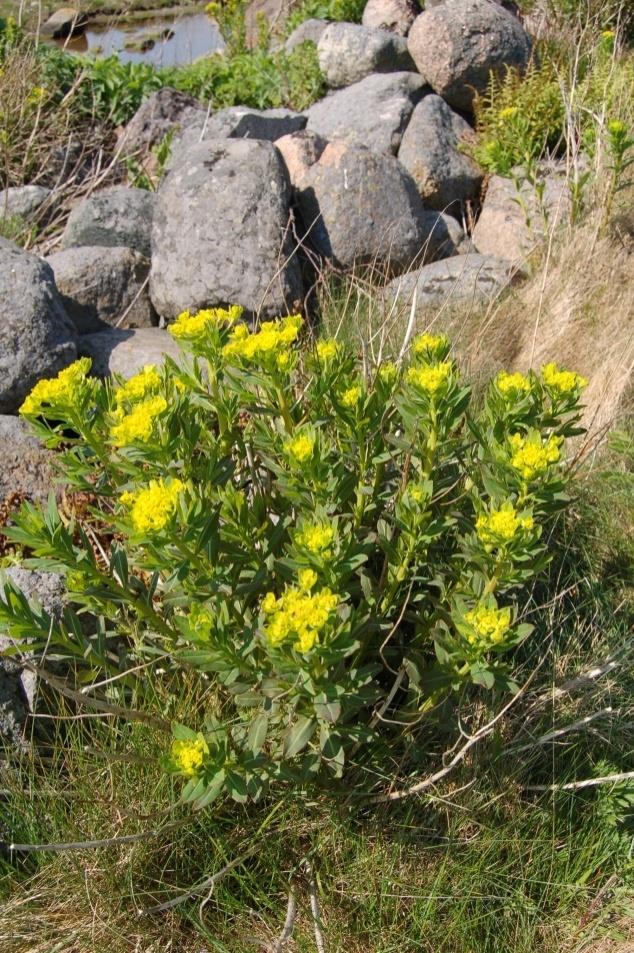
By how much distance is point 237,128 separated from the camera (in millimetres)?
5895

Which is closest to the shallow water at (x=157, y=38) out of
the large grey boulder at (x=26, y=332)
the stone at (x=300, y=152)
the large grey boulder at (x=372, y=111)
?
the large grey boulder at (x=372, y=111)

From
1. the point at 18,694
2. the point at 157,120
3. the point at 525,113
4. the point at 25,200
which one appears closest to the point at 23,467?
the point at 18,694

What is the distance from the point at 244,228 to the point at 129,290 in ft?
2.33

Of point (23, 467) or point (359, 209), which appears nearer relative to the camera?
point (23, 467)

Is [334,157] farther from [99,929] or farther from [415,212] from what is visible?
[99,929]

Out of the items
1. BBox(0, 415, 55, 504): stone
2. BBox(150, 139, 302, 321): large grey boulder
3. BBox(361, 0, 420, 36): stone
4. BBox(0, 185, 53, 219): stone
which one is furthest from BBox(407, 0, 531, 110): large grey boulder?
BBox(0, 415, 55, 504): stone

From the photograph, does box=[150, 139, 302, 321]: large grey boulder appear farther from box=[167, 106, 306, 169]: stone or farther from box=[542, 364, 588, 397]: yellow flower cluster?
box=[542, 364, 588, 397]: yellow flower cluster

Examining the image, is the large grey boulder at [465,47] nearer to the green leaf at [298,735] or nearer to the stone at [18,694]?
the stone at [18,694]

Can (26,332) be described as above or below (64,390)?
below

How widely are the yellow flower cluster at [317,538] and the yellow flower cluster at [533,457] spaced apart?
0.42 m

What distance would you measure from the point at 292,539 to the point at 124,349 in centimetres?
251

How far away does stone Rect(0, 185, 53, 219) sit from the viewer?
5.83 m

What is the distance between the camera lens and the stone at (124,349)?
412 cm

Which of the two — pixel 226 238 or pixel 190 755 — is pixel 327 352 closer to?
pixel 190 755
